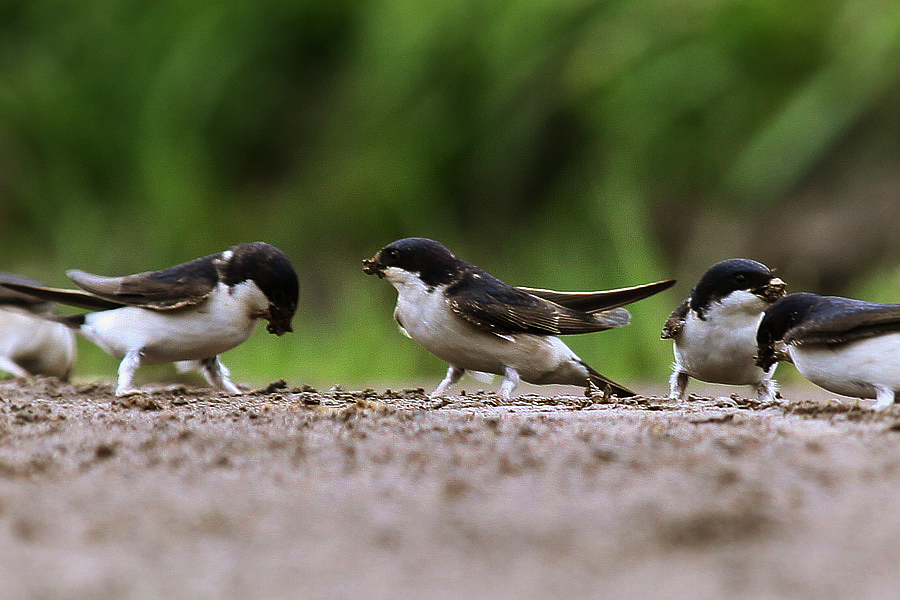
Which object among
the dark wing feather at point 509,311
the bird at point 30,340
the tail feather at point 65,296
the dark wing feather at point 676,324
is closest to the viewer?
the dark wing feather at point 509,311

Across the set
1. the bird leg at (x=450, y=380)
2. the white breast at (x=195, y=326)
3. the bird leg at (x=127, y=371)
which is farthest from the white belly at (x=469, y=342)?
the bird leg at (x=127, y=371)

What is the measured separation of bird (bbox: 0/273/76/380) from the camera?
629 cm

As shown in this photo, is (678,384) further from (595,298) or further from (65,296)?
(65,296)

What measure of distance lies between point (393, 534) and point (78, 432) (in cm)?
152

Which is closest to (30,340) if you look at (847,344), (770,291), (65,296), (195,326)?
(65,296)

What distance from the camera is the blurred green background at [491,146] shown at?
32.1ft

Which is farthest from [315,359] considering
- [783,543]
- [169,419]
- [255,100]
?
[783,543]

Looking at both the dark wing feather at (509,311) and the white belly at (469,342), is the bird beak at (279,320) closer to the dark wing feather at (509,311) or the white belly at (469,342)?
the white belly at (469,342)

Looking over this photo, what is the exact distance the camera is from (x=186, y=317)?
449 cm

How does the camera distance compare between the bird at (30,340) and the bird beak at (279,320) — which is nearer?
the bird beak at (279,320)

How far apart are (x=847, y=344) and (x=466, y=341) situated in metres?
1.44

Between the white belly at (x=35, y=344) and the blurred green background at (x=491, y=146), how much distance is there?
2222 mm

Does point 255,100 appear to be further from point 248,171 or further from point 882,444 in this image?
point 882,444

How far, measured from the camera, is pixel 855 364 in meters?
3.68
